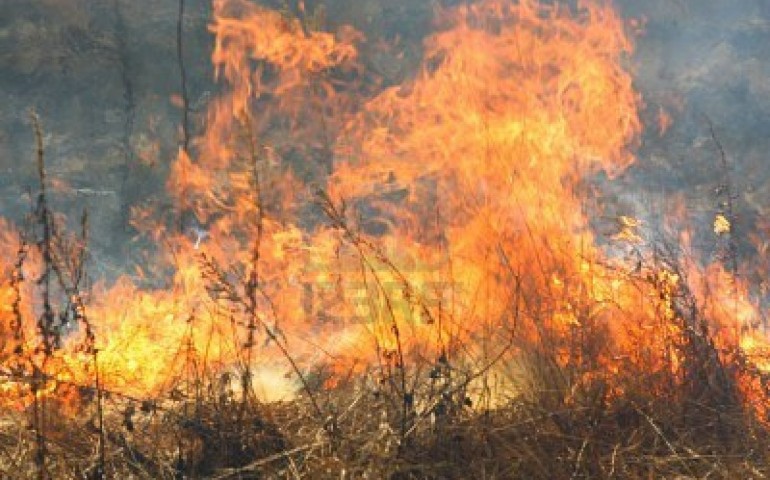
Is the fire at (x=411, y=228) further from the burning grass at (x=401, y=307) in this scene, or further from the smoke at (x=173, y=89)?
the smoke at (x=173, y=89)

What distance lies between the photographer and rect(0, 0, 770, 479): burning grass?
274 centimetres

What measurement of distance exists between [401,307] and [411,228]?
270 cm

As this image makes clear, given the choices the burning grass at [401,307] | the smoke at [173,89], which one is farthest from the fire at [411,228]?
the smoke at [173,89]

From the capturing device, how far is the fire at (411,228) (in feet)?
12.3

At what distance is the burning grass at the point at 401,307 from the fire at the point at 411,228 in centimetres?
4

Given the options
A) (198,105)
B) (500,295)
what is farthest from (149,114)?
(500,295)

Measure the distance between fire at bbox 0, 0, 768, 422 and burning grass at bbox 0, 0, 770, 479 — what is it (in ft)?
0.12

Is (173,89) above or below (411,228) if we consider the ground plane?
above

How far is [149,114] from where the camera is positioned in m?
10.7

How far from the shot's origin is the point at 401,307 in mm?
6242

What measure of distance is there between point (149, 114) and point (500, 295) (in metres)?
7.34

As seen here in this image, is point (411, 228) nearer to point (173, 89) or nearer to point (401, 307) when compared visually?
point (401, 307)

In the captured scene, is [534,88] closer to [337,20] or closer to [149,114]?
[337,20]

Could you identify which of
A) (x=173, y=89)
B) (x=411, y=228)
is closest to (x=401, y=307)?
(x=411, y=228)
